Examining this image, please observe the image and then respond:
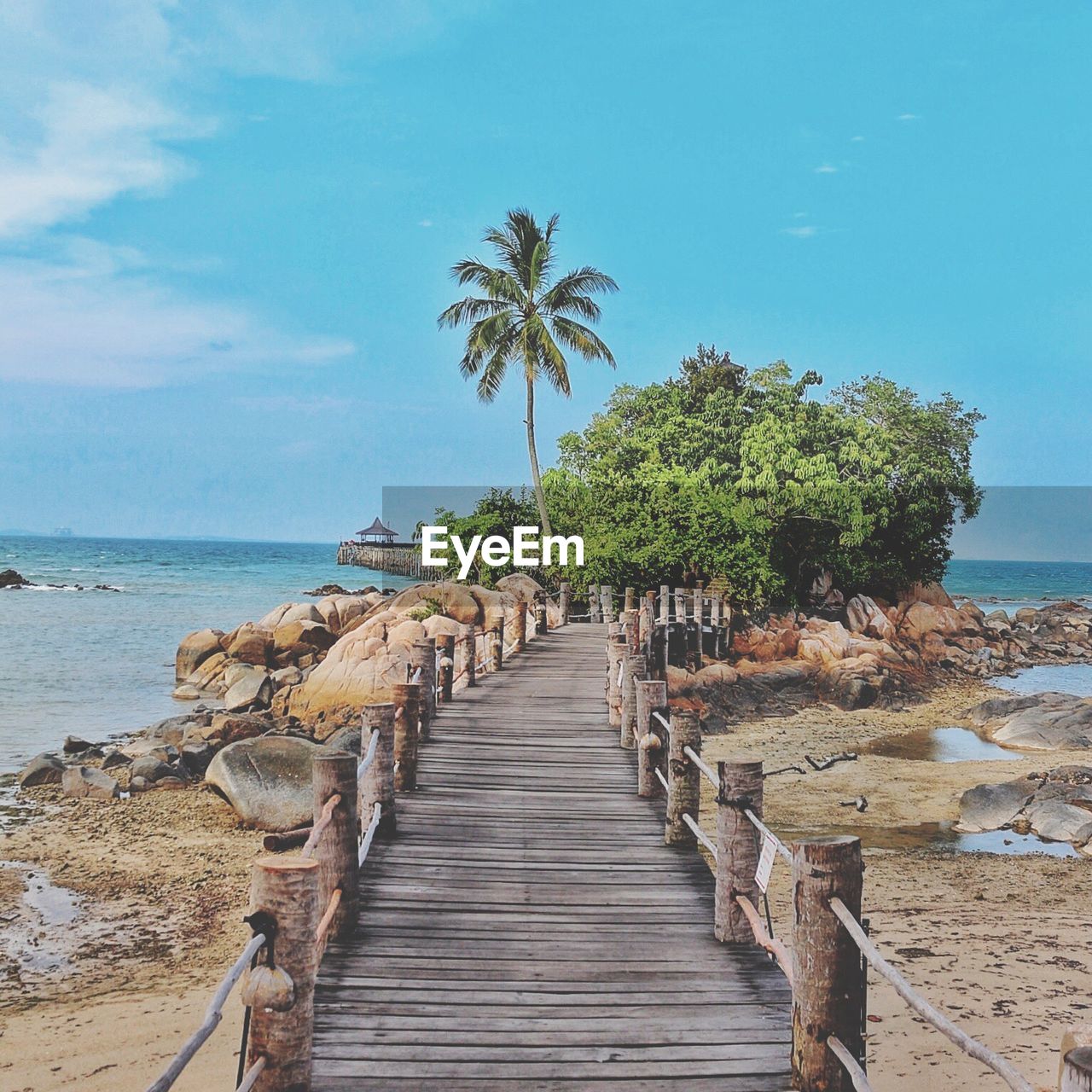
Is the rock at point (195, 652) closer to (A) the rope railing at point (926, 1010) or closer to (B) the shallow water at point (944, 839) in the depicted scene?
(B) the shallow water at point (944, 839)

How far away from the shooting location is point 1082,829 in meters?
13.8

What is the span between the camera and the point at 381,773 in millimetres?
8234

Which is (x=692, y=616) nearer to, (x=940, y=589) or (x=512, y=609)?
(x=512, y=609)

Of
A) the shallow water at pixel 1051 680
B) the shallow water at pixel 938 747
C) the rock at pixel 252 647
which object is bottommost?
the shallow water at pixel 938 747

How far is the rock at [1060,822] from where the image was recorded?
45.3 ft

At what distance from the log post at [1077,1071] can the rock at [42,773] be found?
57.8 feet

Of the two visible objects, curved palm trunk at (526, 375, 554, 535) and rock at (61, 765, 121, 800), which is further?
curved palm trunk at (526, 375, 554, 535)

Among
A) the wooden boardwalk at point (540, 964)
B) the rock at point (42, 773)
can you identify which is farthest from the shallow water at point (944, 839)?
the rock at point (42, 773)

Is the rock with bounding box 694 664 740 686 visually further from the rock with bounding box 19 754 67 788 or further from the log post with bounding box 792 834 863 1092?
the log post with bounding box 792 834 863 1092

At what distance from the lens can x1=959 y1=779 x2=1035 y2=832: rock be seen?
14.9m

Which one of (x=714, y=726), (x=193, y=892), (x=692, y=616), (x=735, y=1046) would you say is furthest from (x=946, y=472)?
(x=735, y=1046)

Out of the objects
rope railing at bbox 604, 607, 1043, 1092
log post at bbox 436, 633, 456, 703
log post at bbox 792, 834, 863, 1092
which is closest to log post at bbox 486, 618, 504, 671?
log post at bbox 436, 633, 456, 703

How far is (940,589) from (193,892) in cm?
3458

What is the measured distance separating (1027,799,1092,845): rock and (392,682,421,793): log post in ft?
30.8
